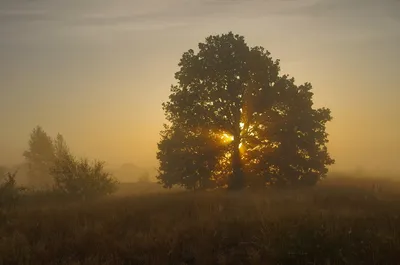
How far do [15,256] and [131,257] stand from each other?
120 inches

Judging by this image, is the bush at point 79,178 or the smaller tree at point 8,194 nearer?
the smaller tree at point 8,194

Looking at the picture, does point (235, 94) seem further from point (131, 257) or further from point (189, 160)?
point (131, 257)

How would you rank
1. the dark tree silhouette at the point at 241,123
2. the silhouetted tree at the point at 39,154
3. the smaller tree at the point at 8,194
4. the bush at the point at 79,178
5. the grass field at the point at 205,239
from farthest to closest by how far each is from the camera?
1. the silhouetted tree at the point at 39,154
2. the dark tree silhouette at the point at 241,123
3. the bush at the point at 79,178
4. the smaller tree at the point at 8,194
5. the grass field at the point at 205,239

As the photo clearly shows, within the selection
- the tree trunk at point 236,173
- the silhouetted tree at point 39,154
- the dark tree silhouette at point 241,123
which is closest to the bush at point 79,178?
the dark tree silhouette at point 241,123

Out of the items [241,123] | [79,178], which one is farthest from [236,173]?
[79,178]

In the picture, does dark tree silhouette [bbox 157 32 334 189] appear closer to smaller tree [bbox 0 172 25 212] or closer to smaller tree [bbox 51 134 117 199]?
smaller tree [bbox 51 134 117 199]

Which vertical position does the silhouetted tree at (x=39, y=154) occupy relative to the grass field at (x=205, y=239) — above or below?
above

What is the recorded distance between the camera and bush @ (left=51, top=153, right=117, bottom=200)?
2433 centimetres

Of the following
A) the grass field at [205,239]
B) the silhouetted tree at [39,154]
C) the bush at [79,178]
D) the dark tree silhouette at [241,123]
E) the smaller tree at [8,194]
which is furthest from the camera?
the silhouetted tree at [39,154]

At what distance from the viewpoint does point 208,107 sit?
28281 mm

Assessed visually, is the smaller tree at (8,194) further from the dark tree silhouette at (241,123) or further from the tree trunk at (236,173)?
the tree trunk at (236,173)

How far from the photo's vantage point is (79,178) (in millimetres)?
25000

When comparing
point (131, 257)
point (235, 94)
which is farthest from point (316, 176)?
point (131, 257)

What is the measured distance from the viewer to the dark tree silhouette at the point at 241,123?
2795 centimetres
